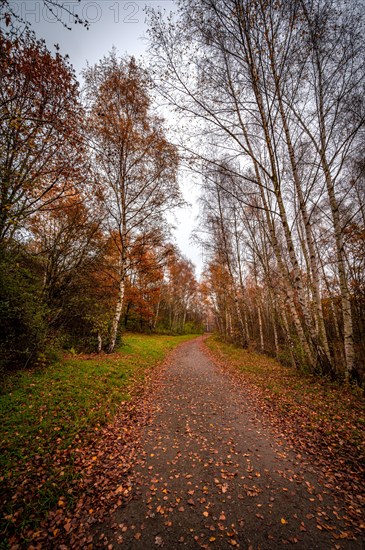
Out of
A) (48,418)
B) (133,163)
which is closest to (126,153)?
(133,163)

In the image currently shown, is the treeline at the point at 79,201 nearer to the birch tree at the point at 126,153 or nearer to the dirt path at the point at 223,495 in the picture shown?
the birch tree at the point at 126,153

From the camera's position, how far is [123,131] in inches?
389

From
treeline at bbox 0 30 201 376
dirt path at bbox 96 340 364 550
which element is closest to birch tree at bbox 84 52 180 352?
treeline at bbox 0 30 201 376

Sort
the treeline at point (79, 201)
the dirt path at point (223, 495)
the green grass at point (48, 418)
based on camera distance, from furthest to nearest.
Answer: the treeline at point (79, 201)
the green grass at point (48, 418)
the dirt path at point (223, 495)

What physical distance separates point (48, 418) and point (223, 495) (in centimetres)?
363

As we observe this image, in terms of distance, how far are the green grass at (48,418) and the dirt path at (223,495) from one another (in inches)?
43.3

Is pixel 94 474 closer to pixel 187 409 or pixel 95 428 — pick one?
pixel 95 428

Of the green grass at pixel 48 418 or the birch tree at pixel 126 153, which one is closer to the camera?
the green grass at pixel 48 418

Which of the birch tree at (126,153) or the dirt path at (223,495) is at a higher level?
the birch tree at (126,153)

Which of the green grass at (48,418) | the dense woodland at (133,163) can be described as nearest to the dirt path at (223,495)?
the green grass at (48,418)

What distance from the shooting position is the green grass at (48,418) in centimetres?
291

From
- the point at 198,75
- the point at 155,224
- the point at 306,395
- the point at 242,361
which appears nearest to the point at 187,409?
the point at 306,395

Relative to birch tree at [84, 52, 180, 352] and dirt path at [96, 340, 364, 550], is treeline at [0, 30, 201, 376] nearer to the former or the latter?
birch tree at [84, 52, 180, 352]

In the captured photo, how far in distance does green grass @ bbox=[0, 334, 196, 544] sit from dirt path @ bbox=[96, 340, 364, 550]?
1099 mm
